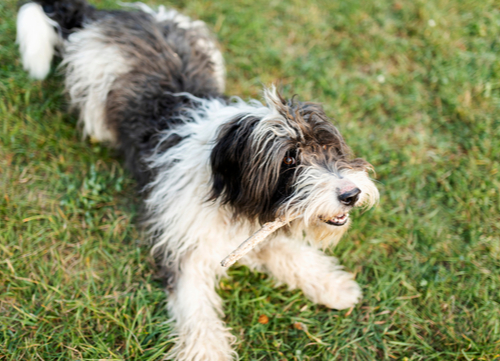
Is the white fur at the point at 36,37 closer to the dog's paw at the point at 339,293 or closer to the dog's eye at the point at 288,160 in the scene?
the dog's eye at the point at 288,160

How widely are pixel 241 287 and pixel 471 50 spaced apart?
4.27 meters

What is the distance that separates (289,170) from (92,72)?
7.81 ft

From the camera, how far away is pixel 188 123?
3217mm

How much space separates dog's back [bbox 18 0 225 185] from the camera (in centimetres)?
350

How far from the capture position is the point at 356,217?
12.2 feet

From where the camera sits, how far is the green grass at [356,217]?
306 centimetres

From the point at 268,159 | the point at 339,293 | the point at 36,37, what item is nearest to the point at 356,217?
the point at 339,293

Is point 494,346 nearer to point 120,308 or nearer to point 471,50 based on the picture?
point 120,308

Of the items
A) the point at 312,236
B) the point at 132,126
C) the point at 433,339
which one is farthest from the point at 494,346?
the point at 132,126

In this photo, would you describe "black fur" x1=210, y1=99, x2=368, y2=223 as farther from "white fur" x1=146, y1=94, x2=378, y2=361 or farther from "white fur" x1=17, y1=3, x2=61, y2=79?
"white fur" x1=17, y1=3, x2=61, y2=79

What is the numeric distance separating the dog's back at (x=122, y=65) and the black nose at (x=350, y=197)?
171 centimetres

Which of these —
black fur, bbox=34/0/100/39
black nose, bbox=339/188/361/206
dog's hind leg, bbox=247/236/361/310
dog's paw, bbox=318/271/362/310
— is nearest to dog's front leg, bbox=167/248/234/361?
dog's hind leg, bbox=247/236/361/310

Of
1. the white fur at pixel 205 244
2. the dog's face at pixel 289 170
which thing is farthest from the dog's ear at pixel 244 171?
the white fur at pixel 205 244

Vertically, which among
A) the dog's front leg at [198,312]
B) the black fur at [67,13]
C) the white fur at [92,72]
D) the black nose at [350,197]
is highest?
the black nose at [350,197]
